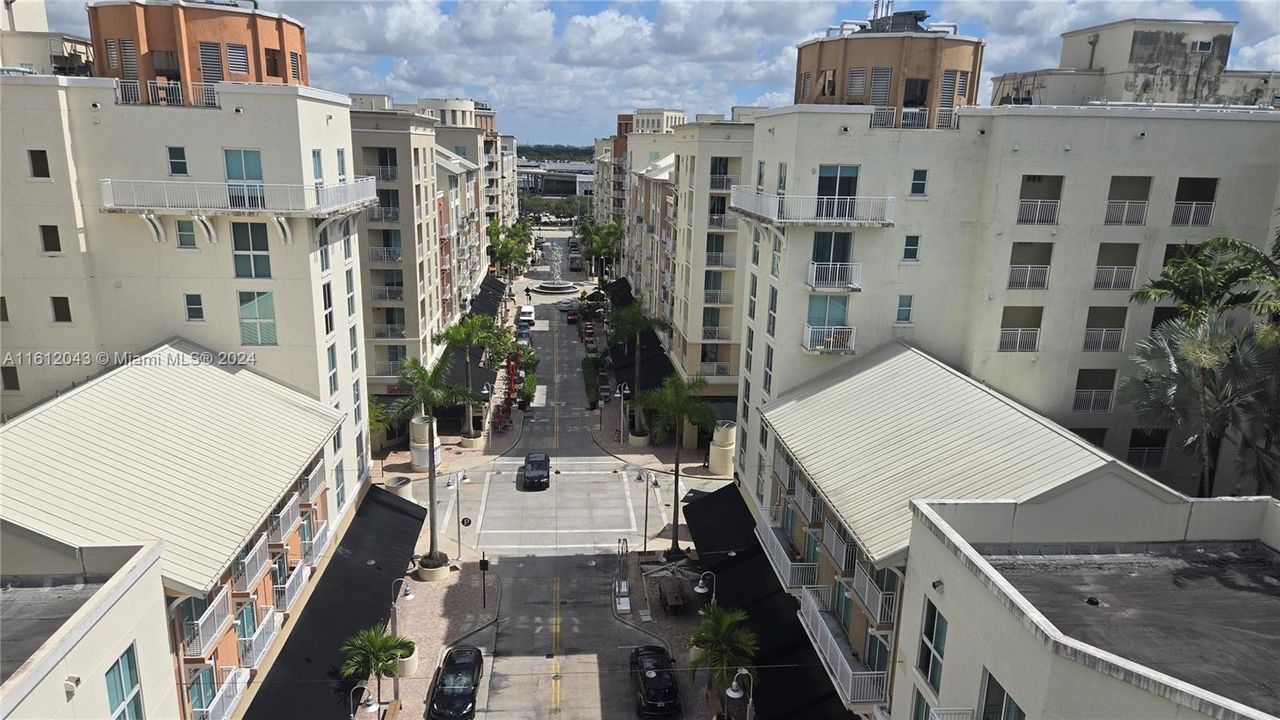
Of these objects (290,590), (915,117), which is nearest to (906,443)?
(915,117)

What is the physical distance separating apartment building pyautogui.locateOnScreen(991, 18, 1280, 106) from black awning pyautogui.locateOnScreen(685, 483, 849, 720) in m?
26.2

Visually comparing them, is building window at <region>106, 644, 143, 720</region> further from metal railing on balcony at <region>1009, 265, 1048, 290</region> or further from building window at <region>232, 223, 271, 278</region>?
metal railing on balcony at <region>1009, 265, 1048, 290</region>

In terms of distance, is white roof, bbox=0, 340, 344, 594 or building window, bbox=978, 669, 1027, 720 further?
white roof, bbox=0, 340, 344, 594

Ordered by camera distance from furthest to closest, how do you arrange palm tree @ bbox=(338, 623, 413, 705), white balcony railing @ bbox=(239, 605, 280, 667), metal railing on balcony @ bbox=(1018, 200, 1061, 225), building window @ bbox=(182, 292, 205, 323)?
1. metal railing on balcony @ bbox=(1018, 200, 1061, 225)
2. building window @ bbox=(182, 292, 205, 323)
3. palm tree @ bbox=(338, 623, 413, 705)
4. white balcony railing @ bbox=(239, 605, 280, 667)

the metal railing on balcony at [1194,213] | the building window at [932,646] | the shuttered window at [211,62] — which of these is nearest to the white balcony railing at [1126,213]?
the metal railing on balcony at [1194,213]

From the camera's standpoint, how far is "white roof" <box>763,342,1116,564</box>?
21219 mm

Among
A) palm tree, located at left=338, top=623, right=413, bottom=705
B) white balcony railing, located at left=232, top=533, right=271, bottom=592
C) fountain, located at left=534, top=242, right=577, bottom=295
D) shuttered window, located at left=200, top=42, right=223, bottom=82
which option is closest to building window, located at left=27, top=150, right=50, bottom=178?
shuttered window, located at left=200, top=42, right=223, bottom=82

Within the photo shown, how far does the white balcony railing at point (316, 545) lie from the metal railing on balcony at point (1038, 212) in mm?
30434

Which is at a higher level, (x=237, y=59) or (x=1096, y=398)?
(x=237, y=59)

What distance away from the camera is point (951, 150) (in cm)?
3148

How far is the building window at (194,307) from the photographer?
30000 mm

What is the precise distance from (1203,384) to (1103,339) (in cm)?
780

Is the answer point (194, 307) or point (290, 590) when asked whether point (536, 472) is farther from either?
point (194, 307)

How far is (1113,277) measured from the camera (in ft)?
107
